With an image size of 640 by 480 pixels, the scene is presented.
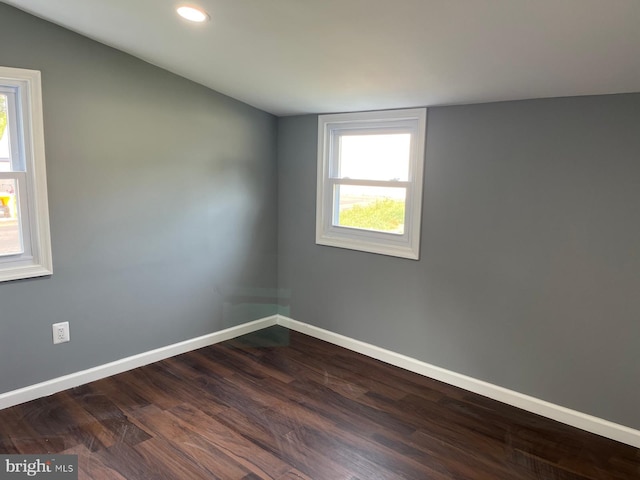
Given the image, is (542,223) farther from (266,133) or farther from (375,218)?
(266,133)

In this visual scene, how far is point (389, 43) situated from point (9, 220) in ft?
7.68

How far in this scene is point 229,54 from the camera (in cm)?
252

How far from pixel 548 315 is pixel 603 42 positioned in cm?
146

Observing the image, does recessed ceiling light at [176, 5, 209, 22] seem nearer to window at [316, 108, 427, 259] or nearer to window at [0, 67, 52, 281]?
window at [0, 67, 52, 281]

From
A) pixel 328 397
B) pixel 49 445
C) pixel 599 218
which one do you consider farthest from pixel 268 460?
pixel 599 218

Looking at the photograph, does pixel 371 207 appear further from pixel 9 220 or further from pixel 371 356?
pixel 9 220

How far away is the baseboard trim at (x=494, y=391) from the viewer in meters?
2.37

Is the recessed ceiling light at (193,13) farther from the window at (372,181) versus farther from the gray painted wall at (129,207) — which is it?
the window at (372,181)

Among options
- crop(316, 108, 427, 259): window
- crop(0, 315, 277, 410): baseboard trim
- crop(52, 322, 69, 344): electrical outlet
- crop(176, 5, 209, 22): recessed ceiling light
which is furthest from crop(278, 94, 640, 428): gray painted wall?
crop(52, 322, 69, 344): electrical outlet

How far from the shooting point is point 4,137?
2479mm

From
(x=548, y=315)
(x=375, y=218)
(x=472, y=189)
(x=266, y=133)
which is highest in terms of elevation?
(x=266, y=133)

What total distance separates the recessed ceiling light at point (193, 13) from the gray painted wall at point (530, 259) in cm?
155

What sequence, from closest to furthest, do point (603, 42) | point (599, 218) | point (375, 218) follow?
point (603, 42) < point (599, 218) < point (375, 218)

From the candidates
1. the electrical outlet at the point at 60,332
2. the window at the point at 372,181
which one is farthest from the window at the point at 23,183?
the window at the point at 372,181
